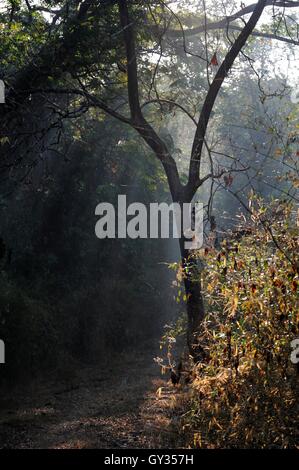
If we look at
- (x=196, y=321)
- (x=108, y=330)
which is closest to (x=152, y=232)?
(x=108, y=330)

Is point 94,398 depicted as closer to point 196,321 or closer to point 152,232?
point 196,321

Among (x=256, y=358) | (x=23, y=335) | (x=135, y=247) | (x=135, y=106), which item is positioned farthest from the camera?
(x=135, y=247)

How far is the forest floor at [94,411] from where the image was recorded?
595 centimetres

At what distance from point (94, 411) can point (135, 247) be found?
835cm

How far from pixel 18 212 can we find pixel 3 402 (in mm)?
5449

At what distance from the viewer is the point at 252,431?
407 cm

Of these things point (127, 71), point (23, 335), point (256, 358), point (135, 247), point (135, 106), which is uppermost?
point (127, 71)

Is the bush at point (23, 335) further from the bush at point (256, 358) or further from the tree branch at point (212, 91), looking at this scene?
the bush at point (256, 358)

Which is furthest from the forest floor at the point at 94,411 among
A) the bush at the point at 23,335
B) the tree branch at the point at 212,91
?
the tree branch at the point at 212,91

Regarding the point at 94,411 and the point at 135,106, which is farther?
the point at 94,411

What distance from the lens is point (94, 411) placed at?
8.18 meters

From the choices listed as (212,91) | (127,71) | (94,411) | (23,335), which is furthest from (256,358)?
(23,335)

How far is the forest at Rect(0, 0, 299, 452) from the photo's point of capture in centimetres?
437

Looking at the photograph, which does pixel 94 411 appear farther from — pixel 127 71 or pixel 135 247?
pixel 135 247
